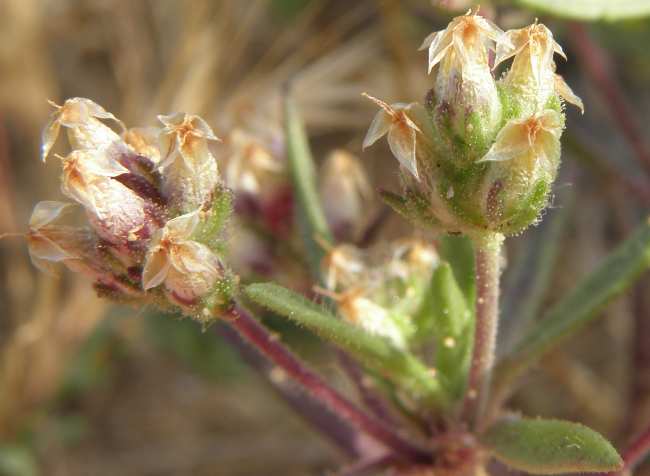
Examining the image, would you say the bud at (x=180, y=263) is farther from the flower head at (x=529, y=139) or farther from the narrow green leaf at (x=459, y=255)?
the narrow green leaf at (x=459, y=255)

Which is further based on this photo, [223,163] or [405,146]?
[223,163]

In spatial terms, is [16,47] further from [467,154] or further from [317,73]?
[467,154]

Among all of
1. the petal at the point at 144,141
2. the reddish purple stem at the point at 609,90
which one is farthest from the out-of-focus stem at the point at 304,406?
the reddish purple stem at the point at 609,90

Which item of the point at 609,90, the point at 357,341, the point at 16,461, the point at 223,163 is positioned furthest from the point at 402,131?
the point at 16,461

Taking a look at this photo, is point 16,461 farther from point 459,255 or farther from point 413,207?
point 413,207

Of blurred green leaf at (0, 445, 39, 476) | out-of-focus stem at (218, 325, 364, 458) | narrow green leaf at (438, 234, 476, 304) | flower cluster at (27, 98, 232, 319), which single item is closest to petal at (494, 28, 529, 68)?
flower cluster at (27, 98, 232, 319)

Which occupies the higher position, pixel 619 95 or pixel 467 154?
pixel 619 95

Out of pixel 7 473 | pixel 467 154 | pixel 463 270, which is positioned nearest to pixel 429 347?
pixel 463 270
